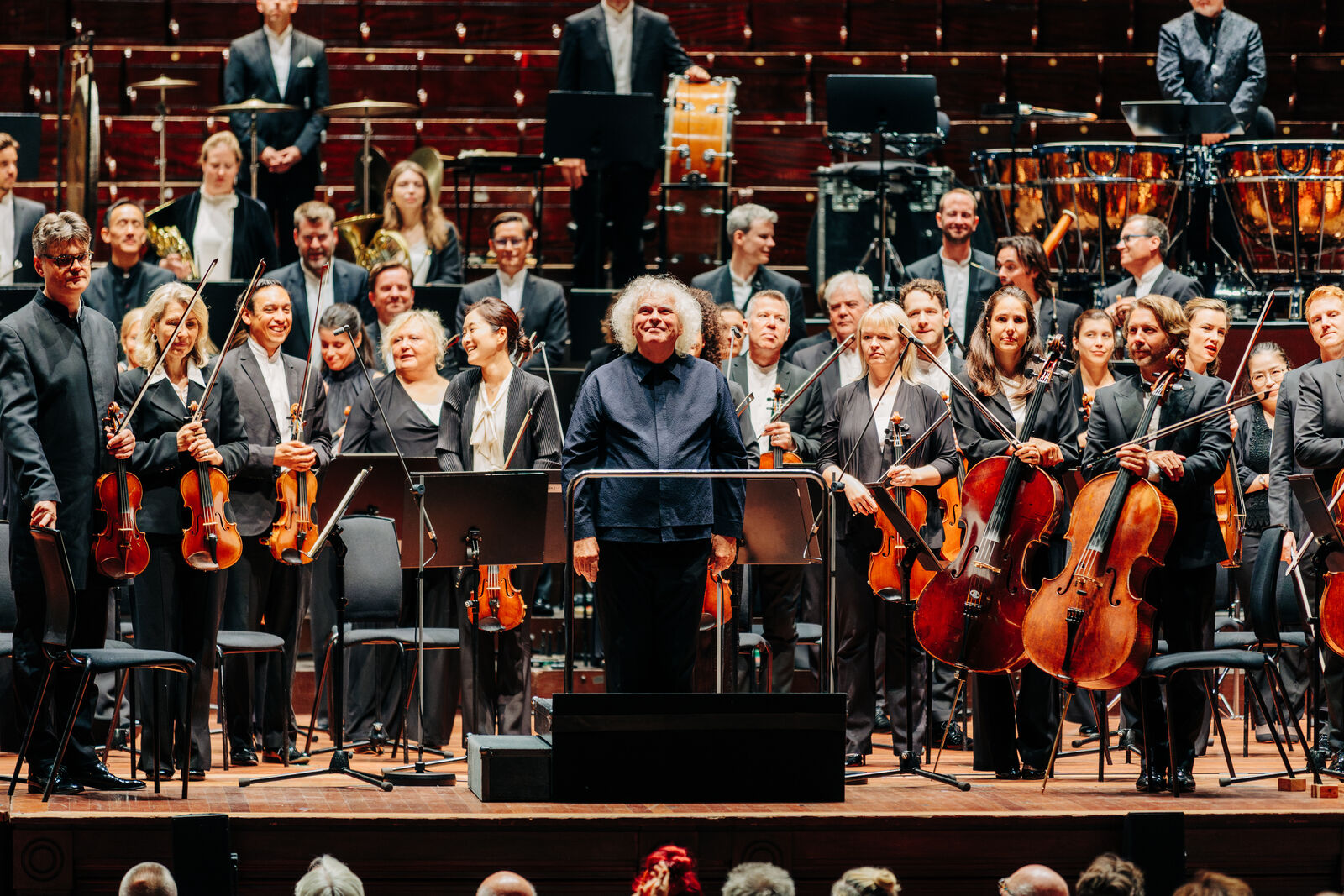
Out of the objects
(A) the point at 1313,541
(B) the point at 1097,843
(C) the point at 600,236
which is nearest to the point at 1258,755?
(A) the point at 1313,541

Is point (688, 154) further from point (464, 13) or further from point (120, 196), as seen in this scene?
point (120, 196)

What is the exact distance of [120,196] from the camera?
966 cm

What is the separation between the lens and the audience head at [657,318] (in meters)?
4.45

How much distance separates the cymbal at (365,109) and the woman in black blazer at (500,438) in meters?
3.33

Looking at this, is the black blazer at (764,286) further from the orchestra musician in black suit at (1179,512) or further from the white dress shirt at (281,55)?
the white dress shirt at (281,55)

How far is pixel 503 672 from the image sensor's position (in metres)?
5.30

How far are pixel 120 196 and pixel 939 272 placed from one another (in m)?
5.08

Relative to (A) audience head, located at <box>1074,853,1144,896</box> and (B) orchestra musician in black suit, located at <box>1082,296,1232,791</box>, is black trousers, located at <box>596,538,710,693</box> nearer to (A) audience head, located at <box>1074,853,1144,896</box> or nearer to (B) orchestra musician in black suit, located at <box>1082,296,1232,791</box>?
(B) orchestra musician in black suit, located at <box>1082,296,1232,791</box>

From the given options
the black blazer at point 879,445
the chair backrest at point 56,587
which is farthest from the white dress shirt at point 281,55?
the chair backrest at point 56,587

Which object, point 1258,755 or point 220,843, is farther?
point 1258,755

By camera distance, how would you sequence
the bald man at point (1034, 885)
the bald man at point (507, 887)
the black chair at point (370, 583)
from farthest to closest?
the black chair at point (370, 583) < the bald man at point (1034, 885) < the bald man at point (507, 887)

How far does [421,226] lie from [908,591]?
3680 mm

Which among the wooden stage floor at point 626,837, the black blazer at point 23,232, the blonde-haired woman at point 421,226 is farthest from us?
the blonde-haired woman at point 421,226

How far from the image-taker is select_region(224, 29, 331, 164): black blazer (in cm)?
816
